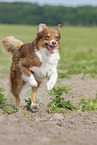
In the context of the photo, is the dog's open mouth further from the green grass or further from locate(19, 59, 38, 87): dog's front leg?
the green grass

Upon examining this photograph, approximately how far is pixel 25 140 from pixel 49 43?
2.45 metres

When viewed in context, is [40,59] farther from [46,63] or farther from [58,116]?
[58,116]

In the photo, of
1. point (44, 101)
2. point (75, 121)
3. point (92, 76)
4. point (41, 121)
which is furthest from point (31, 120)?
point (92, 76)

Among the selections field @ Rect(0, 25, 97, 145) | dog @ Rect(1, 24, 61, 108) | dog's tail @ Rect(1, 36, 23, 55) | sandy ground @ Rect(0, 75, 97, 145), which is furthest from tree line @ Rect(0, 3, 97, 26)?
dog @ Rect(1, 24, 61, 108)

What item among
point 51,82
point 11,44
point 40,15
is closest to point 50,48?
point 51,82

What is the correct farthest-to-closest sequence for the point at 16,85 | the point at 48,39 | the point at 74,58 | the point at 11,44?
the point at 74,58
the point at 11,44
the point at 16,85
the point at 48,39

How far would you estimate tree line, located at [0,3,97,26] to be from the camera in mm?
108062

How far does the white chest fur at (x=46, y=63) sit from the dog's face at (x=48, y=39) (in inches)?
4.2

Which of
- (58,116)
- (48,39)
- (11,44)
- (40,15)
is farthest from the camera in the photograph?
(40,15)

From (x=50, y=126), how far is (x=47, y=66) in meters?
1.29

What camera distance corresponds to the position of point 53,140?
→ 12.6 feet

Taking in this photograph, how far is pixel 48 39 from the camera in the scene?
19.1 ft

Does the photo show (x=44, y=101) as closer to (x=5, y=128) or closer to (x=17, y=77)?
(x=17, y=77)

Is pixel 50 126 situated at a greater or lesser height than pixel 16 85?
lesser
